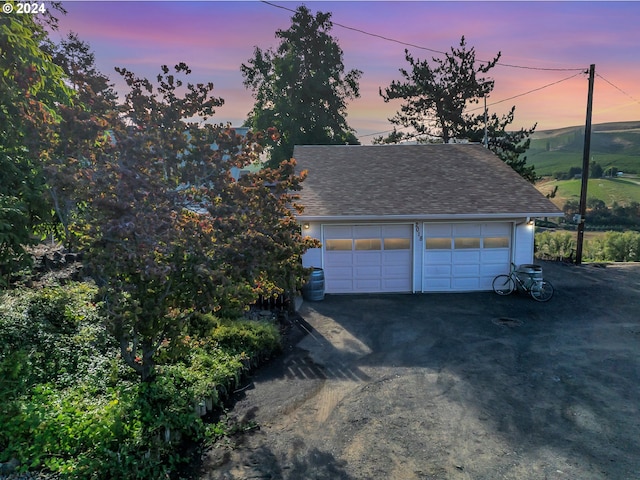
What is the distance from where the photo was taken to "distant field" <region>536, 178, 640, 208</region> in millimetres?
50125

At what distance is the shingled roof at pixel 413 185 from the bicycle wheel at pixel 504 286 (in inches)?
81.1

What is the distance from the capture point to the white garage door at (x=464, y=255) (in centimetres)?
1298

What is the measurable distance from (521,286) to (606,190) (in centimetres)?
5405

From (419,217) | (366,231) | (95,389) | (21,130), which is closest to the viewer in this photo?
(95,389)

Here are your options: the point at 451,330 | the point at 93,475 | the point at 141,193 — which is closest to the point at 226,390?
the point at 93,475

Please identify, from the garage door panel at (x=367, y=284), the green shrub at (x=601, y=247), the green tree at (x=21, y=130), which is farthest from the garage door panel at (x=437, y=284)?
the green tree at (x=21, y=130)

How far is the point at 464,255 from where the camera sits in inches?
515

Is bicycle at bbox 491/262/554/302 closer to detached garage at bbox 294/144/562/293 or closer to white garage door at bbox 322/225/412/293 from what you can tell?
→ detached garage at bbox 294/144/562/293

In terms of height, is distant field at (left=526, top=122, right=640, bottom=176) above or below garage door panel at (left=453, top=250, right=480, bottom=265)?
above

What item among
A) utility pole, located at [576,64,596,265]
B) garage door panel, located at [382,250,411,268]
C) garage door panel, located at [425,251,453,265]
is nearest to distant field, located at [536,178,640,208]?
utility pole, located at [576,64,596,265]

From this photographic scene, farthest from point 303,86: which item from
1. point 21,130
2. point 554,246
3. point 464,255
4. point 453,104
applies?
point 21,130

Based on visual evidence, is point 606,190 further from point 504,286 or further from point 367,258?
point 367,258

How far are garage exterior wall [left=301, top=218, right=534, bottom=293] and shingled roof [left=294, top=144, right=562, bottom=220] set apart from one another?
21.2 inches

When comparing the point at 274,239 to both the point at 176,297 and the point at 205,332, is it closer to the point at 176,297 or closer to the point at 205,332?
the point at 176,297
